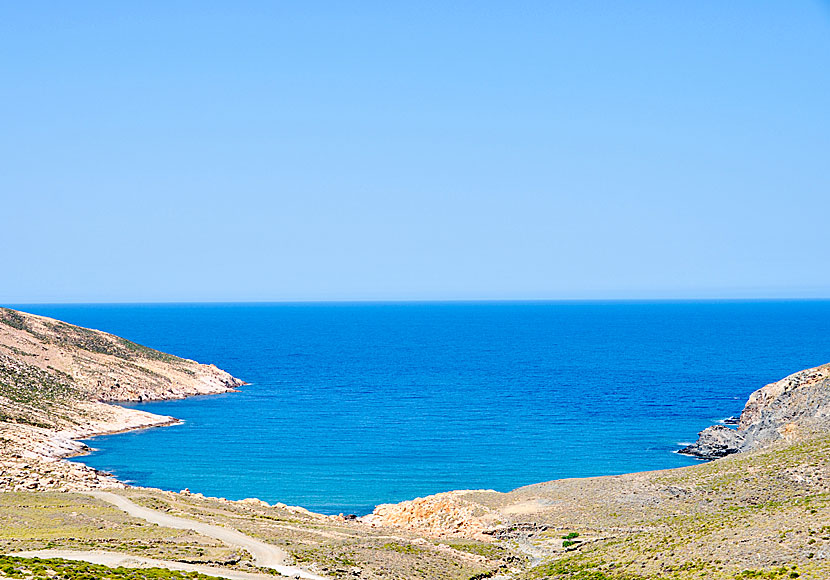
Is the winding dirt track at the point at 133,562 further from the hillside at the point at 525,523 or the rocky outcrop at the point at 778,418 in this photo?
the rocky outcrop at the point at 778,418

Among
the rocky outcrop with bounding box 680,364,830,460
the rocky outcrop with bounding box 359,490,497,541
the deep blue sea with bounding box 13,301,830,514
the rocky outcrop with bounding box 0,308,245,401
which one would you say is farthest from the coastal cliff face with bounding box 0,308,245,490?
the rocky outcrop with bounding box 680,364,830,460

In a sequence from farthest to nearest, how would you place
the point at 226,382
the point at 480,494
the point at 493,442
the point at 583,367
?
the point at 583,367
the point at 226,382
the point at 493,442
the point at 480,494

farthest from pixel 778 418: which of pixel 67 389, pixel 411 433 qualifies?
pixel 67 389

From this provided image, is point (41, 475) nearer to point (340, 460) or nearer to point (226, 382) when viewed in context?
point (340, 460)

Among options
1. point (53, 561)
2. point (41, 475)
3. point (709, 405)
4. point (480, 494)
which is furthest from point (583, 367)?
point (53, 561)

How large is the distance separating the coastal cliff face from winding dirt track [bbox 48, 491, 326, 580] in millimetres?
9413

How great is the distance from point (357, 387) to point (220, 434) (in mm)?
50818

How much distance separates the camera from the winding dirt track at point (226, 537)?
47312mm

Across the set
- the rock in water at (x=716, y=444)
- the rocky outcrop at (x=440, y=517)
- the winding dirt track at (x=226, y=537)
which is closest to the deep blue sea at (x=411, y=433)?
the rock in water at (x=716, y=444)

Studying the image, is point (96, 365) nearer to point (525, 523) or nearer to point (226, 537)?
point (226, 537)

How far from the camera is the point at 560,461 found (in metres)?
95.4

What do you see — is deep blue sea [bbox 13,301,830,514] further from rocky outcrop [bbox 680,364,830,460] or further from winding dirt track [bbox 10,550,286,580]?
winding dirt track [bbox 10,550,286,580]

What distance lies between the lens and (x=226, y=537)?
54500mm

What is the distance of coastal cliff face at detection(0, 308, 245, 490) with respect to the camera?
7788cm
